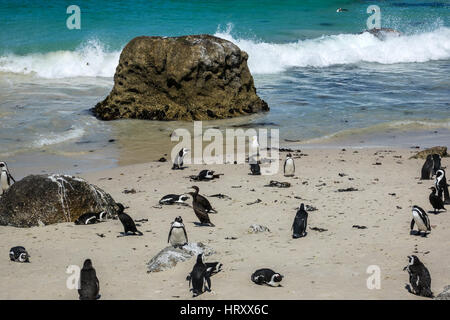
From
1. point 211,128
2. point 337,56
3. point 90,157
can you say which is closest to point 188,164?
point 90,157

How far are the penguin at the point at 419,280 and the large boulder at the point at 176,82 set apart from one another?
11.9m

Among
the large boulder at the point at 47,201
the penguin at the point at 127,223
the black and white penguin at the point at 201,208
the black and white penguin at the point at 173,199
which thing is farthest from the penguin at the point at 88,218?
the black and white penguin at the point at 201,208

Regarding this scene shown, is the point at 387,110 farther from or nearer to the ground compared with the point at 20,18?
nearer to the ground

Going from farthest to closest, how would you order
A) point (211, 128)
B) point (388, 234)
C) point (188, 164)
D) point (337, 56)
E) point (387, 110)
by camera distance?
point (337, 56) → point (387, 110) → point (211, 128) → point (188, 164) → point (388, 234)

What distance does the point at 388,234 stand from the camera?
9.33 m

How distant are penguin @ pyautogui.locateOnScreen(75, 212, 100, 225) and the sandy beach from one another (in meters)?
0.14

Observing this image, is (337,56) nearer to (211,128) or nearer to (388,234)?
(211,128)

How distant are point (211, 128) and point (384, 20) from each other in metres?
25.6

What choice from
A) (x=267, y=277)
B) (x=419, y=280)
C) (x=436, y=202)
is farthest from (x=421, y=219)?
(x=267, y=277)

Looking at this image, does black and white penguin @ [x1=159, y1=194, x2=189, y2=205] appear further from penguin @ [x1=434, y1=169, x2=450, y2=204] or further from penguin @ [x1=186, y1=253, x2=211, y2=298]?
penguin @ [x1=434, y1=169, x2=450, y2=204]

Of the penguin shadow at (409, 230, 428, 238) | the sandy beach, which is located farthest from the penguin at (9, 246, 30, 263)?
the penguin shadow at (409, 230, 428, 238)

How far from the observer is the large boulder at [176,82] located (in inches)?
742

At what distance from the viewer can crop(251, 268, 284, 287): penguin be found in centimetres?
753

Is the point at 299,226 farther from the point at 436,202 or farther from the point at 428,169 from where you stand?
the point at 428,169
